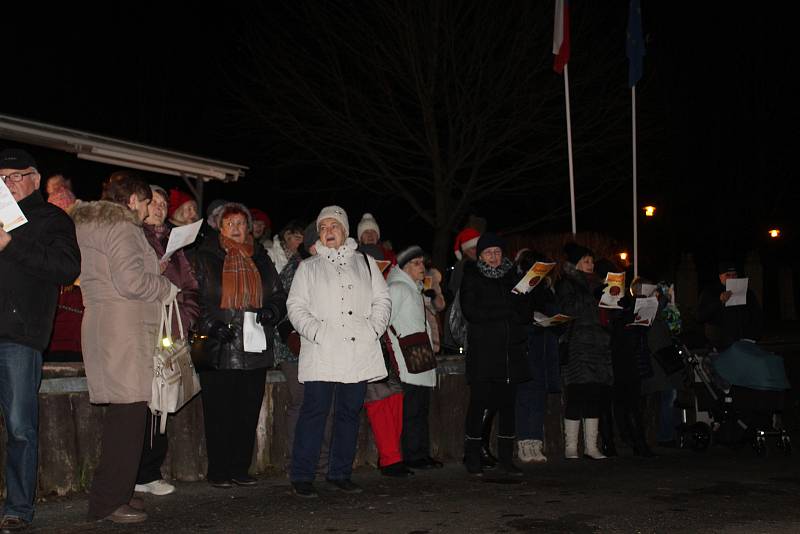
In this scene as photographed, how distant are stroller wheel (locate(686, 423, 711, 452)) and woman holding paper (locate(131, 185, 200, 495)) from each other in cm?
580

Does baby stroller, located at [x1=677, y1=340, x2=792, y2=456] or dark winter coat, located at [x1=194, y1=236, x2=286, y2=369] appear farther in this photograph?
baby stroller, located at [x1=677, y1=340, x2=792, y2=456]

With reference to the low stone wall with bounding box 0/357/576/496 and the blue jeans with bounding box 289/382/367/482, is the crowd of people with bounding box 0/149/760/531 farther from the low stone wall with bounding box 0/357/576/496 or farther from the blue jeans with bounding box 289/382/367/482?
the low stone wall with bounding box 0/357/576/496

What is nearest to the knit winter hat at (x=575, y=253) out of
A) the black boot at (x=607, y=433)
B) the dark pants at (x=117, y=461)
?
the black boot at (x=607, y=433)

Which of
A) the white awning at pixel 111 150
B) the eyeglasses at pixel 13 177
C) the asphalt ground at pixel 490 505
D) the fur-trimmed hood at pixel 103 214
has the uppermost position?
the white awning at pixel 111 150

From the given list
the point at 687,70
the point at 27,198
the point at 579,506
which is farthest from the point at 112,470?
the point at 687,70

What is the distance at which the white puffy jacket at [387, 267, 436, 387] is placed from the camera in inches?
364

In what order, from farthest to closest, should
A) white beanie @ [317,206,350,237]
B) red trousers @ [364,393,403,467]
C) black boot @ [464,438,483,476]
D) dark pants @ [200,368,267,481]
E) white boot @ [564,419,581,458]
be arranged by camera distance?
white boot @ [564,419,581,458] < black boot @ [464,438,483,476] < red trousers @ [364,393,403,467] < white beanie @ [317,206,350,237] < dark pants @ [200,368,267,481]

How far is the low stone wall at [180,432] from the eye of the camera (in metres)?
7.50

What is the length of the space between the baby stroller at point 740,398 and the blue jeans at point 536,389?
2038 millimetres

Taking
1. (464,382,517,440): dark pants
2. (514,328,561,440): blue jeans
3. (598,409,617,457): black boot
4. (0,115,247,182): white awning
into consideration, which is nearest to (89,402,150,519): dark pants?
(464,382,517,440): dark pants

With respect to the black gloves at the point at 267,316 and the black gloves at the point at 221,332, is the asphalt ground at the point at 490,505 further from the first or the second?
the black gloves at the point at 267,316

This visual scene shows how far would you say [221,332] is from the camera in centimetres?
772

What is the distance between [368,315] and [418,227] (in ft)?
86.7

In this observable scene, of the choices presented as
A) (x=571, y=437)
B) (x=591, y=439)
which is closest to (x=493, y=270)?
(x=571, y=437)
